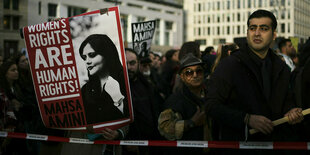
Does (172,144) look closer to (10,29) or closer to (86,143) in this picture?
(86,143)

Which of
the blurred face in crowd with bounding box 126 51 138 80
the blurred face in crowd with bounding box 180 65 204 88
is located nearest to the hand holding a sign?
the blurred face in crowd with bounding box 180 65 204 88

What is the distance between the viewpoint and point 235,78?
2.82m

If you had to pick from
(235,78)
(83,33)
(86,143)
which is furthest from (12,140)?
(235,78)

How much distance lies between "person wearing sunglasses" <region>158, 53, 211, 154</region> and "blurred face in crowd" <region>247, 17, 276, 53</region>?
95 centimetres

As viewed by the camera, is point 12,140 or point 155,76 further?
point 155,76

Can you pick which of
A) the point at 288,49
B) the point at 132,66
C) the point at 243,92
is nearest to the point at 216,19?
the point at 288,49

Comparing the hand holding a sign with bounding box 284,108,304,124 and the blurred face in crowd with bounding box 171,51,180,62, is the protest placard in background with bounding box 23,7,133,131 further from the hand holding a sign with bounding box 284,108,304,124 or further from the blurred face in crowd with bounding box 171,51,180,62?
the blurred face in crowd with bounding box 171,51,180,62

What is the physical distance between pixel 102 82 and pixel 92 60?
0.72ft

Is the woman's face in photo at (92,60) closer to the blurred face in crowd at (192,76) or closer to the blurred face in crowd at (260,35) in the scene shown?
the blurred face in crowd at (192,76)

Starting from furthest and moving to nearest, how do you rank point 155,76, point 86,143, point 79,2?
point 79,2 < point 155,76 < point 86,143

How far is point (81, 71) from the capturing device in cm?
364

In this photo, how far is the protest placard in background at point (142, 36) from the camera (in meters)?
8.84

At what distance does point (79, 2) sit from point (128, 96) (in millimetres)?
54563

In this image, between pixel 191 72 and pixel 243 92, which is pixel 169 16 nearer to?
pixel 191 72
